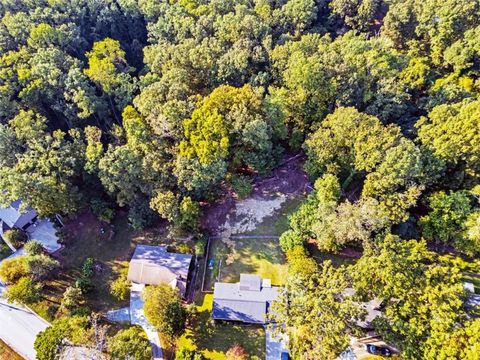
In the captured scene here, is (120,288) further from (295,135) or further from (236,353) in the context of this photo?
(295,135)

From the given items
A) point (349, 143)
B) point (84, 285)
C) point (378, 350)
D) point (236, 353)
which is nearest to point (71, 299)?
point (84, 285)

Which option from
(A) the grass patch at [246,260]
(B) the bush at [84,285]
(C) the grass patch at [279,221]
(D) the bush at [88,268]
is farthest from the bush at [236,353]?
(D) the bush at [88,268]

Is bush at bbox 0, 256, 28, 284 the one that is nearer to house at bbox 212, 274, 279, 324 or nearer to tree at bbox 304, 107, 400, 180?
house at bbox 212, 274, 279, 324

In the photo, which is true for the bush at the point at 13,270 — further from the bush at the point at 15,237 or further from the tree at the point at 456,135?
the tree at the point at 456,135

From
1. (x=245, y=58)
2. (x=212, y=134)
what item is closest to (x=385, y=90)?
(x=245, y=58)

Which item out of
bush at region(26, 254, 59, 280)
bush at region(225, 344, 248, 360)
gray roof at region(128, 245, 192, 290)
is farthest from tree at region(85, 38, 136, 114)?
bush at region(225, 344, 248, 360)

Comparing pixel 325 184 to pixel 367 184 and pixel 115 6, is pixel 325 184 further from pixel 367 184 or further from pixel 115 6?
pixel 115 6

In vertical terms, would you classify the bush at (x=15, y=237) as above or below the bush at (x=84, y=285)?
above
